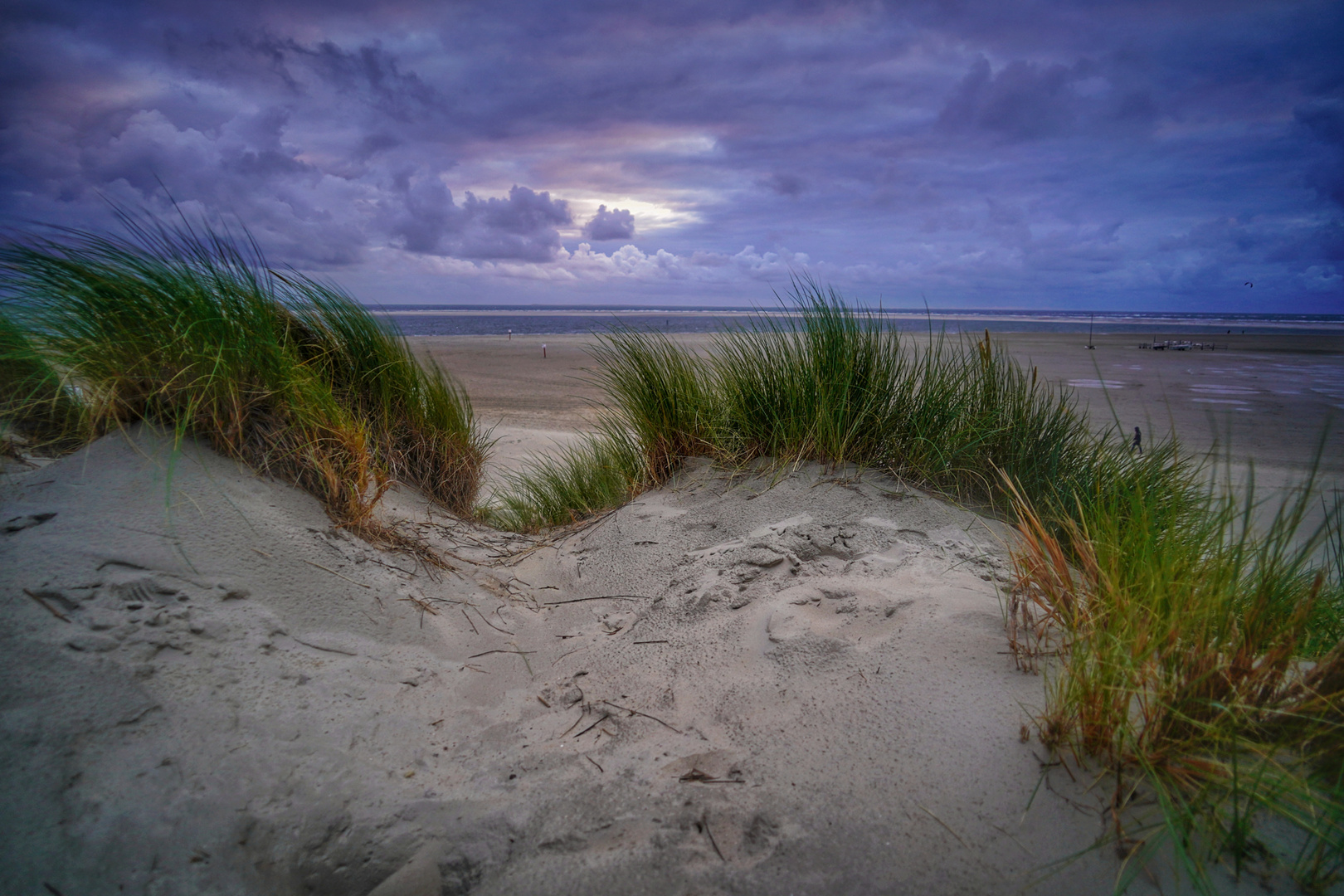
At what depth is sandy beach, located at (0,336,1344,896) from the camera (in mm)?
1349

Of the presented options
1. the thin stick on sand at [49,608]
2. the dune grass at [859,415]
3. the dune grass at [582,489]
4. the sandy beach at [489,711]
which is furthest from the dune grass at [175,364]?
the dune grass at [859,415]

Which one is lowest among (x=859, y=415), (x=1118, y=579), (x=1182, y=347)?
(x=1118, y=579)

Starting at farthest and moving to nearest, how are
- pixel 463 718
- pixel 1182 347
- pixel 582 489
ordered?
pixel 1182 347
pixel 582 489
pixel 463 718

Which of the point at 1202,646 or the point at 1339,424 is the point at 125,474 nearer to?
the point at 1202,646

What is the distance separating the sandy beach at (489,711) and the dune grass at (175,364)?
0.13m

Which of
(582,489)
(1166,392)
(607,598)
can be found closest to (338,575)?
(607,598)

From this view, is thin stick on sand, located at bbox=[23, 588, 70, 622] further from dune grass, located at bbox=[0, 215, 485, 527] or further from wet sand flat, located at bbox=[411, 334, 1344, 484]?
wet sand flat, located at bbox=[411, 334, 1344, 484]

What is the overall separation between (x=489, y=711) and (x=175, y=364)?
1680 mm

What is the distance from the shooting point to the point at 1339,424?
8.05 metres

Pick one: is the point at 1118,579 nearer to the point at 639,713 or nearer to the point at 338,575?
the point at 639,713

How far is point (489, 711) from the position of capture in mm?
1958

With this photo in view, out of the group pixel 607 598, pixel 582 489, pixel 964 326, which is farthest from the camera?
pixel 964 326

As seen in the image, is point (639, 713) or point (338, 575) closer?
point (639, 713)

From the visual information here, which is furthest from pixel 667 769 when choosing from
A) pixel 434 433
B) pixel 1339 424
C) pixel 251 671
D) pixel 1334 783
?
pixel 1339 424
